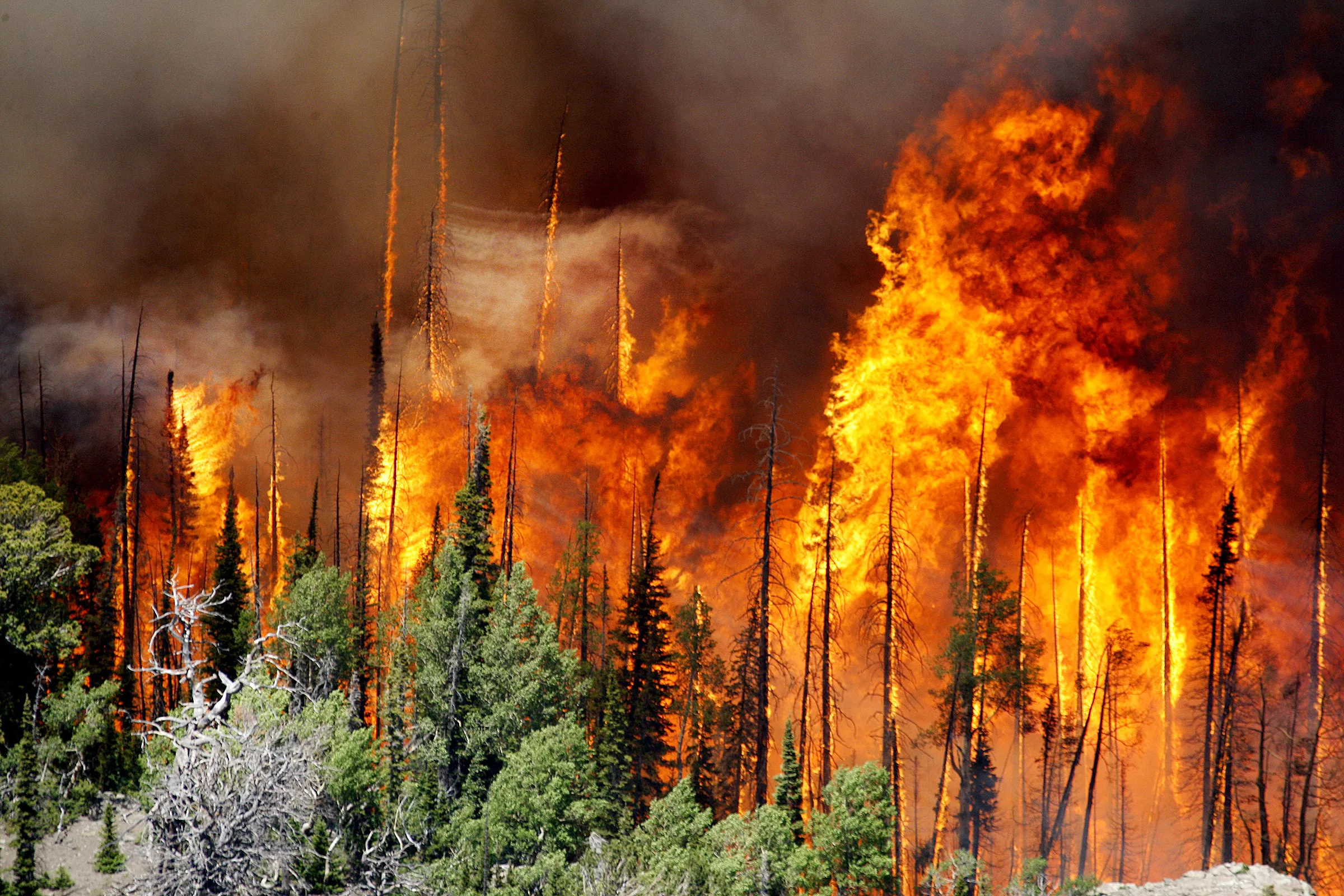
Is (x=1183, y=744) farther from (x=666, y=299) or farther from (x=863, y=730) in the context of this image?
(x=666, y=299)

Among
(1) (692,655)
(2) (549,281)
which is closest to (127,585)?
(1) (692,655)

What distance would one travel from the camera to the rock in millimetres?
42688

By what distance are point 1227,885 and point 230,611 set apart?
5148 centimetres

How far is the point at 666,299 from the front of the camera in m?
87.8

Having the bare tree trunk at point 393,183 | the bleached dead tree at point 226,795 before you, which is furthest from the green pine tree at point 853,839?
the bare tree trunk at point 393,183

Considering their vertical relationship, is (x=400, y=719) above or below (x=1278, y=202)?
below

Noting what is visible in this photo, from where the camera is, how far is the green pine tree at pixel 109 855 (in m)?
41.6

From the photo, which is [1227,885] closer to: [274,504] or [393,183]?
[274,504]

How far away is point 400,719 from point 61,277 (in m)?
58.1

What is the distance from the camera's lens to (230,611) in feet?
195

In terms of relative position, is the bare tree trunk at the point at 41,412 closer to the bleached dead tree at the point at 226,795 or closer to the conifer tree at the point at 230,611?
the conifer tree at the point at 230,611

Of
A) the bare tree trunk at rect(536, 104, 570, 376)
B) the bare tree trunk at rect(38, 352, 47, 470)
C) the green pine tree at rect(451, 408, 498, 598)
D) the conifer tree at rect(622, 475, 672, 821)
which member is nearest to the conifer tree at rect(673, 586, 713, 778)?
the conifer tree at rect(622, 475, 672, 821)

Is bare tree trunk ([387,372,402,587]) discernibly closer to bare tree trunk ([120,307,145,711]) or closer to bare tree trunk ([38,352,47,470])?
bare tree trunk ([120,307,145,711])

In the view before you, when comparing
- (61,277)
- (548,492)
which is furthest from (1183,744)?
(61,277)
